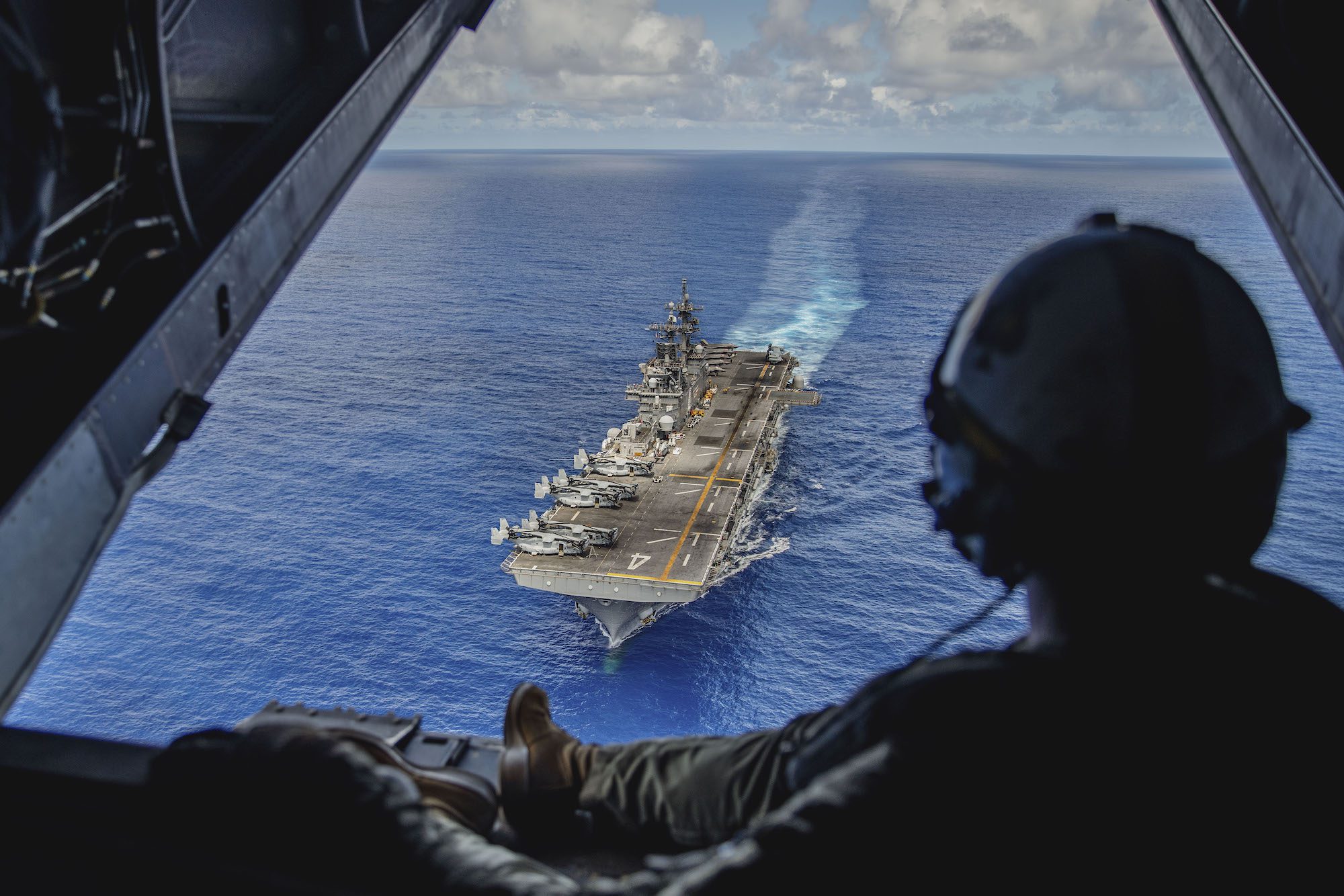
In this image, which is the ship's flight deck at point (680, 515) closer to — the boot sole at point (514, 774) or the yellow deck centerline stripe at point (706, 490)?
the yellow deck centerline stripe at point (706, 490)

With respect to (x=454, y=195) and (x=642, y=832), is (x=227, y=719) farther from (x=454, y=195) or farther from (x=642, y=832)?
(x=454, y=195)

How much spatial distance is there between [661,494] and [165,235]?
37169mm

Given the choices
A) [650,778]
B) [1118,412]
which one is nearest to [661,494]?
[650,778]

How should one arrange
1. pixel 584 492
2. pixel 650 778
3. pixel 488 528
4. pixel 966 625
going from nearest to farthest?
pixel 966 625 < pixel 650 778 < pixel 584 492 < pixel 488 528

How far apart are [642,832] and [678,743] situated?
0.37 meters

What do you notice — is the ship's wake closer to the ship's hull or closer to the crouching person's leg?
the ship's hull

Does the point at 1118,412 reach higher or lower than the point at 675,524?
higher

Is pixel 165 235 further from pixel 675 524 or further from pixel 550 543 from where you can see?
pixel 675 524

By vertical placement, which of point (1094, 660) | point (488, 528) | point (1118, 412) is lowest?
point (488, 528)

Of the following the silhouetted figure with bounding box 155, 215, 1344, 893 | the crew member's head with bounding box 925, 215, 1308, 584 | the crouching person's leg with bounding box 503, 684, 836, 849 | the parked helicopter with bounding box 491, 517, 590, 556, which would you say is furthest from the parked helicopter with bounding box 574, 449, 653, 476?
the crew member's head with bounding box 925, 215, 1308, 584

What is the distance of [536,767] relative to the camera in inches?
153

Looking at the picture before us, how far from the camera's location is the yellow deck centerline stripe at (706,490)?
34781 millimetres

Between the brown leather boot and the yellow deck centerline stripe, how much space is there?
98.1 feet

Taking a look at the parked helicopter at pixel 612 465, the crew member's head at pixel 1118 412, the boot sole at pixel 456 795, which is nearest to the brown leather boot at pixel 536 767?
the boot sole at pixel 456 795
